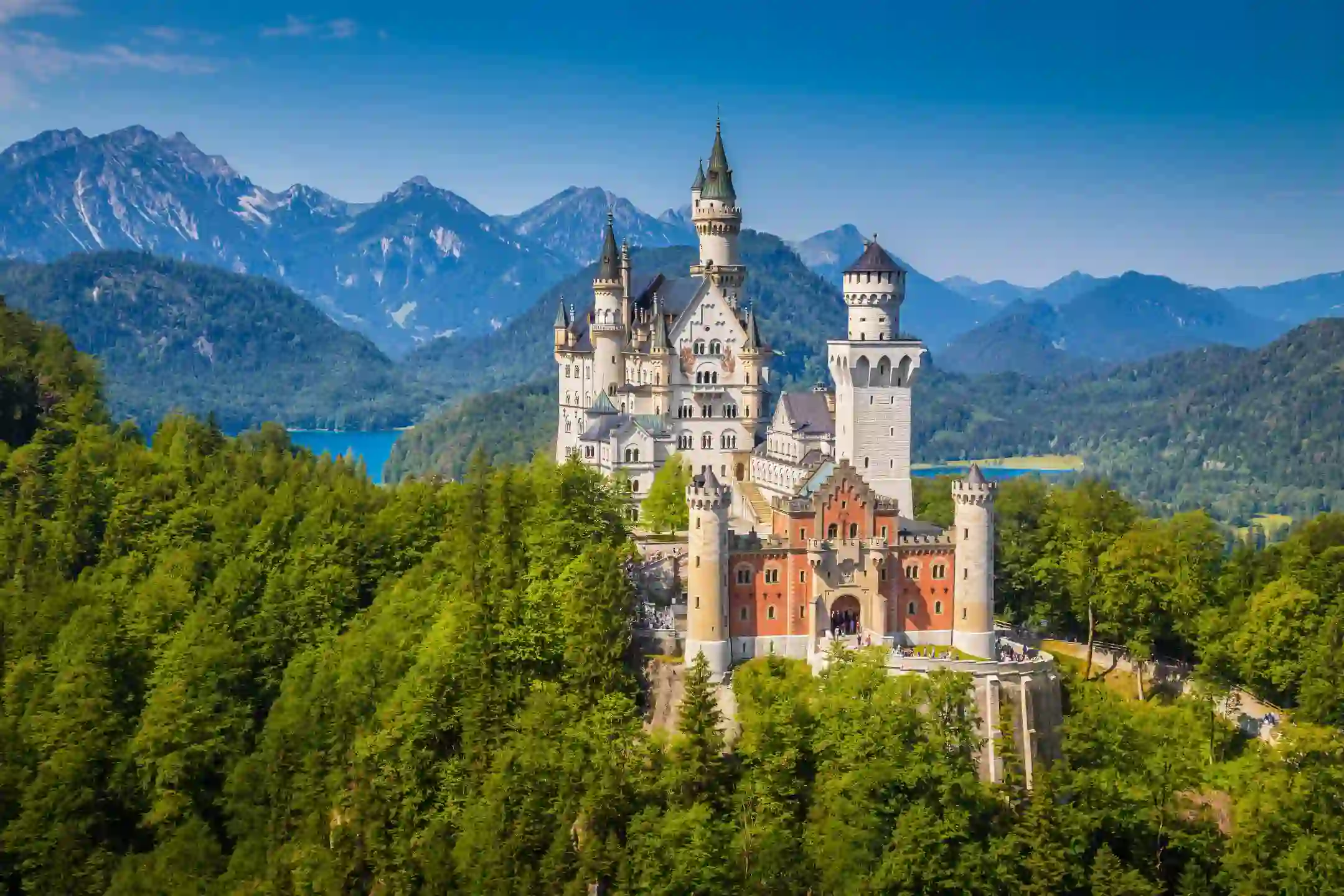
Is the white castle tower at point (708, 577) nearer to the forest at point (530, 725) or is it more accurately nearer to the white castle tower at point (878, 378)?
the forest at point (530, 725)

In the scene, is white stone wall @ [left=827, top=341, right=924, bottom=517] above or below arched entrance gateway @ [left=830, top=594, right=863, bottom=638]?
above

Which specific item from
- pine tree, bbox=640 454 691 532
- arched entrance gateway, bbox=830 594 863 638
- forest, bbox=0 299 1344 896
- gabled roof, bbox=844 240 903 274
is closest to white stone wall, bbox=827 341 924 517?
gabled roof, bbox=844 240 903 274

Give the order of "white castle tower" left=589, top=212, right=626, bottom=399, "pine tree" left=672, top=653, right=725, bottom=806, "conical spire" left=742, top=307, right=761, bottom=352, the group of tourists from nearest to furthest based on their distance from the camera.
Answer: "pine tree" left=672, top=653, right=725, bottom=806 < the group of tourists < "conical spire" left=742, top=307, right=761, bottom=352 < "white castle tower" left=589, top=212, right=626, bottom=399

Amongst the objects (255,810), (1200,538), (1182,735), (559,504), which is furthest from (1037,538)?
(255,810)

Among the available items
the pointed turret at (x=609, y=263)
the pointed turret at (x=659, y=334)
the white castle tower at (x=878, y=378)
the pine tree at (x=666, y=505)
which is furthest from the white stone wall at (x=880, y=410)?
the pointed turret at (x=609, y=263)

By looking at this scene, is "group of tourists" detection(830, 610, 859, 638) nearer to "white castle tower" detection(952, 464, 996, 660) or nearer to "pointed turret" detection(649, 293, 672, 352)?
"white castle tower" detection(952, 464, 996, 660)

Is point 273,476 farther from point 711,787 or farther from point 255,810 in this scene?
point 711,787
